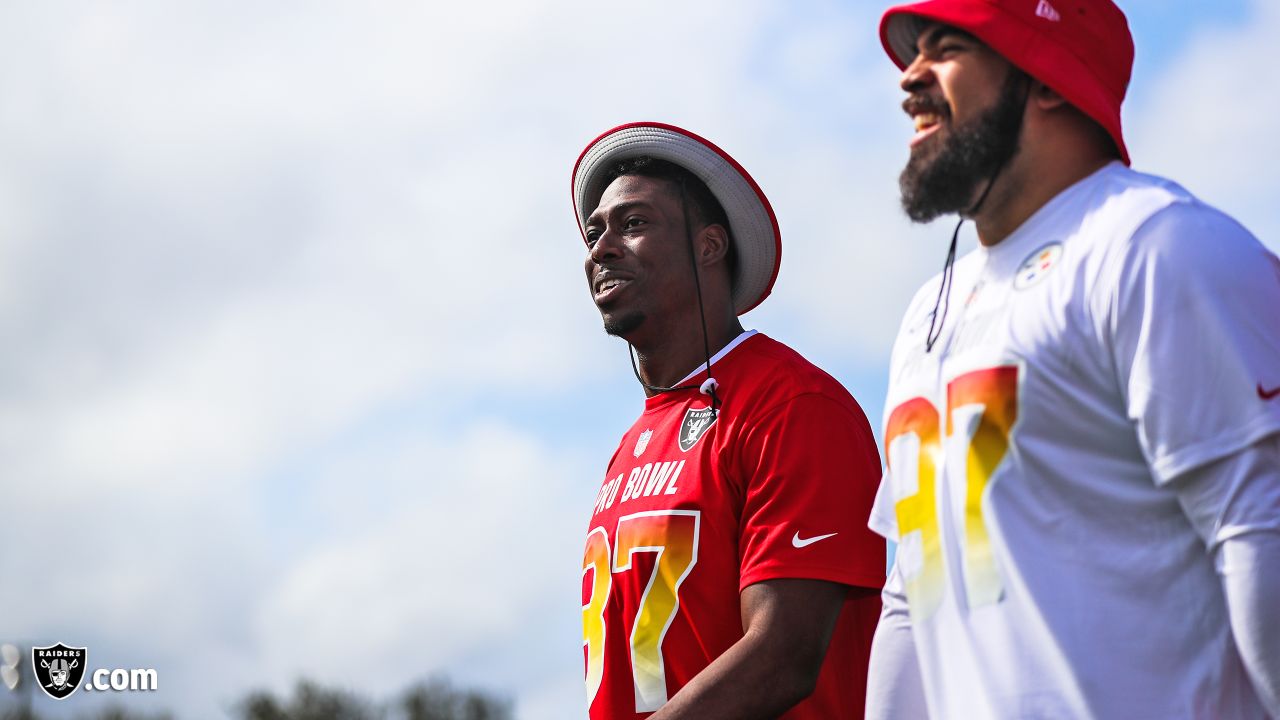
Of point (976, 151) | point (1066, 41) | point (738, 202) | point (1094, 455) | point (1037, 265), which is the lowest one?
point (1094, 455)

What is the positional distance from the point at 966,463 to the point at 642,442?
92.2 inches

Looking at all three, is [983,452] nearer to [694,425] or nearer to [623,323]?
[694,425]

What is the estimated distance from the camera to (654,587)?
4.68m

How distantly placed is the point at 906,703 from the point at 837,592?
111 cm

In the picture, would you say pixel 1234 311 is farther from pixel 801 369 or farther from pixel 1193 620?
pixel 801 369

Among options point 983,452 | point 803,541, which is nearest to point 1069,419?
point 983,452

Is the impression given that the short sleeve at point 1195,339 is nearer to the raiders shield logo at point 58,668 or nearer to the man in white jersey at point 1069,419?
the man in white jersey at point 1069,419

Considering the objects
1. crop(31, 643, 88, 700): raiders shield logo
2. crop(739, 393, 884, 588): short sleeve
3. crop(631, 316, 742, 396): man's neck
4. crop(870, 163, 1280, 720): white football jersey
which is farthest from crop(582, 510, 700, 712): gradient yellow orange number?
crop(31, 643, 88, 700): raiders shield logo

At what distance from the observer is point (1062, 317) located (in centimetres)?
290

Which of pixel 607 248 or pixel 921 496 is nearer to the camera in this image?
pixel 921 496

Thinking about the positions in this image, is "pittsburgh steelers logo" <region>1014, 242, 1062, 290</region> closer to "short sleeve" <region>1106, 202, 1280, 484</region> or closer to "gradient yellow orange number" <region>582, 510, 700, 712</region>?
"short sleeve" <region>1106, 202, 1280, 484</region>

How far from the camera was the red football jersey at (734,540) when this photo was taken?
4.46 m

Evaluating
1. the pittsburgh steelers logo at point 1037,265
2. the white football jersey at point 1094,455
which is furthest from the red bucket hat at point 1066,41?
the pittsburgh steelers logo at point 1037,265

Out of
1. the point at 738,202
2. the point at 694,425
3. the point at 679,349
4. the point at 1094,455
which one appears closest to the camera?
the point at 1094,455
